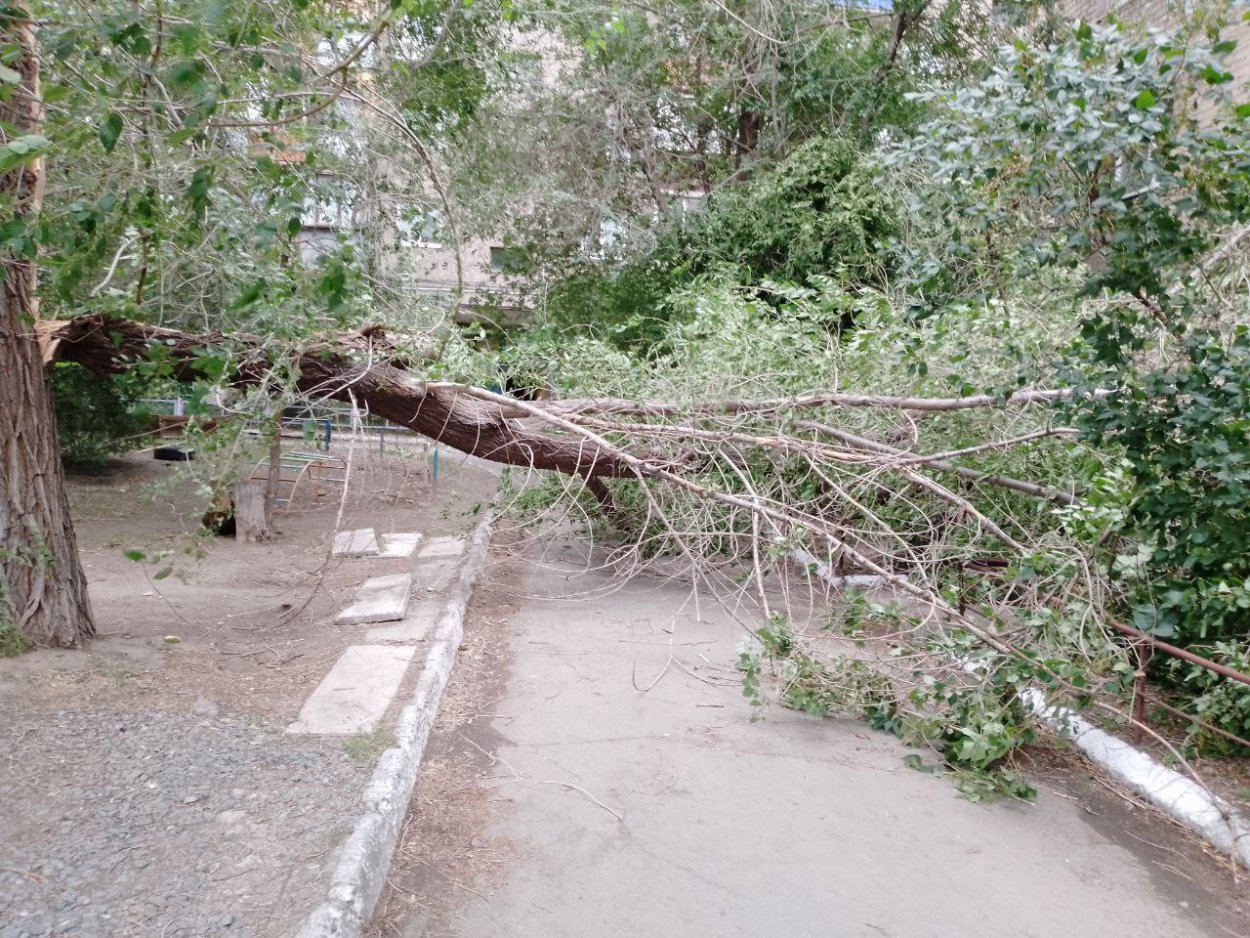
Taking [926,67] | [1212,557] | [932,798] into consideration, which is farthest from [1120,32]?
[926,67]

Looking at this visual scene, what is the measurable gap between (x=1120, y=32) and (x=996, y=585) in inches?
151

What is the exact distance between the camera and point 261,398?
20.9 ft

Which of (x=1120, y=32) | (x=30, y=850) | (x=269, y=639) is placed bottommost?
(x=269, y=639)

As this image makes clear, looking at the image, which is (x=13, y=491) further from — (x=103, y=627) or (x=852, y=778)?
(x=852, y=778)

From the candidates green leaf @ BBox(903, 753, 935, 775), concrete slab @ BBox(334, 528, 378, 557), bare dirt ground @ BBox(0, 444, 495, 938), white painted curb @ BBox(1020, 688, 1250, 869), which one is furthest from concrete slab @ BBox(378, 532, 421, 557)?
white painted curb @ BBox(1020, 688, 1250, 869)

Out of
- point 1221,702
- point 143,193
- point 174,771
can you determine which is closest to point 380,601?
point 174,771

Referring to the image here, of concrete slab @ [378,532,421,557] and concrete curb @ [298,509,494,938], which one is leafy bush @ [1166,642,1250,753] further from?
concrete slab @ [378,532,421,557]

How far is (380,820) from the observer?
4.07m

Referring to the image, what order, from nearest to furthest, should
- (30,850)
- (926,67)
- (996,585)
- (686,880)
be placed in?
1. (30,850)
2. (686,880)
3. (996,585)
4. (926,67)

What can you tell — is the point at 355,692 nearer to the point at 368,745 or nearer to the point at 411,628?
the point at 368,745

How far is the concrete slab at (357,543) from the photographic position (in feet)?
36.1

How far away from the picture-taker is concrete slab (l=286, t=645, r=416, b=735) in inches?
208

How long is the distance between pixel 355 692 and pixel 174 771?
1.41m

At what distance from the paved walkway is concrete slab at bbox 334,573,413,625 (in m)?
1.68
